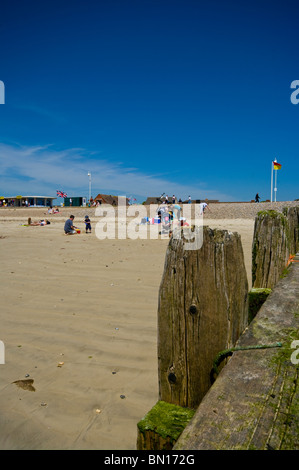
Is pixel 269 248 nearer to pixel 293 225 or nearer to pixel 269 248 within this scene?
pixel 269 248

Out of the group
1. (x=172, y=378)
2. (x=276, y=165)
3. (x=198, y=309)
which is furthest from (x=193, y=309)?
(x=276, y=165)

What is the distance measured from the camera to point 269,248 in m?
2.34

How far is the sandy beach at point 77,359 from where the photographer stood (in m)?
2.38

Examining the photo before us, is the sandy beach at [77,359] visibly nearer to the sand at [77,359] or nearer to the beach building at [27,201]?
the sand at [77,359]

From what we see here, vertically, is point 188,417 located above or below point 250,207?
below

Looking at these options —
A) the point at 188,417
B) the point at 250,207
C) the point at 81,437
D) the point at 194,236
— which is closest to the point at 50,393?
the point at 81,437

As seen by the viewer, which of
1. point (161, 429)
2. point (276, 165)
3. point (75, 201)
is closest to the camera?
point (161, 429)

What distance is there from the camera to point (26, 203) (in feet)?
196

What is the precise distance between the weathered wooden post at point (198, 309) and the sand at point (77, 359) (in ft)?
4.14

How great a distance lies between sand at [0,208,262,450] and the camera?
7.81ft

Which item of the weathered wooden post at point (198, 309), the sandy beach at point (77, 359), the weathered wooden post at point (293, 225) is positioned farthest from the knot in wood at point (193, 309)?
the weathered wooden post at point (293, 225)

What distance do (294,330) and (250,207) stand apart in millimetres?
32020
